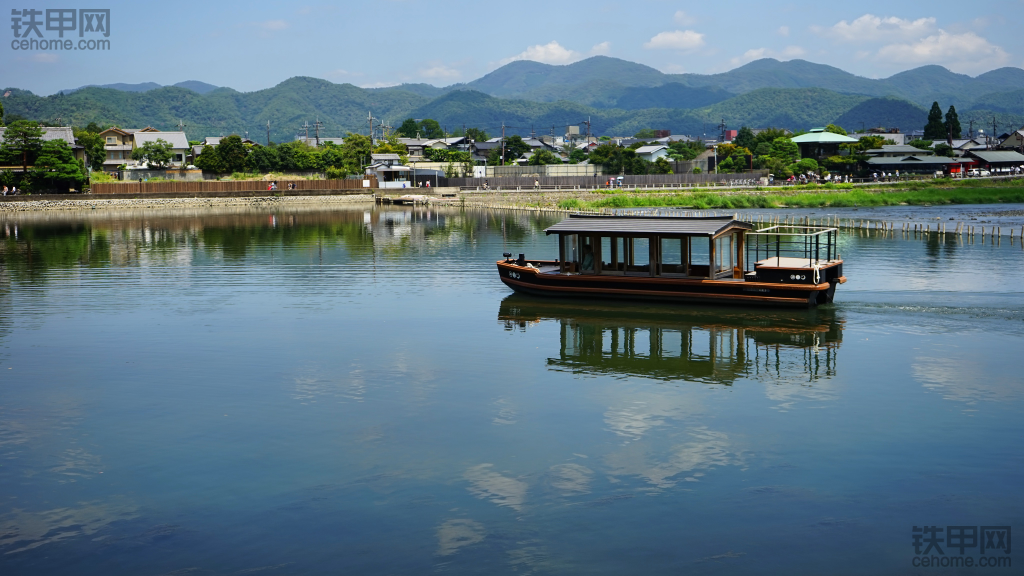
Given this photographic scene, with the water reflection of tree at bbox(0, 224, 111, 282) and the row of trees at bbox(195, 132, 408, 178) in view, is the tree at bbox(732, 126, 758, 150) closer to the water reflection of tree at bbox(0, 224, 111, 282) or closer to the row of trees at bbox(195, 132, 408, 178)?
the row of trees at bbox(195, 132, 408, 178)

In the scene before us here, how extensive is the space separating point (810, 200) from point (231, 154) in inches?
2986

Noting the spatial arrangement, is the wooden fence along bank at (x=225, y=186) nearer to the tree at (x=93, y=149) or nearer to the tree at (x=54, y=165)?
the tree at (x=54, y=165)

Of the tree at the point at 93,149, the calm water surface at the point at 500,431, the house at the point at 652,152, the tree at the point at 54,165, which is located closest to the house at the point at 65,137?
the tree at the point at 54,165

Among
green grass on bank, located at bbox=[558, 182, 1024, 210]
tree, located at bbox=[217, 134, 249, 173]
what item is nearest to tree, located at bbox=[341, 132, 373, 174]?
tree, located at bbox=[217, 134, 249, 173]

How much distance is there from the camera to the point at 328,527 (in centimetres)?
1232

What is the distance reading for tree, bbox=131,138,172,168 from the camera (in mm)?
113000

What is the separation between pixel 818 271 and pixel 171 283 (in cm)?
2788

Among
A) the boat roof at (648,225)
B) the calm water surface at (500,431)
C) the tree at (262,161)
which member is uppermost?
the tree at (262,161)

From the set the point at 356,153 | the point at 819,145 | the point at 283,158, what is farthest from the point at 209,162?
the point at 819,145

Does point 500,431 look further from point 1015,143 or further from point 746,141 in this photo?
point 1015,143

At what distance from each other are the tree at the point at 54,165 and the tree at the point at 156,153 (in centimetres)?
1965

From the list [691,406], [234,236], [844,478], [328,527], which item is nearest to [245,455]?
[328,527]

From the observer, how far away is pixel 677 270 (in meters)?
30.7

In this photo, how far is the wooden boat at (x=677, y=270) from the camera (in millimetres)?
27858
